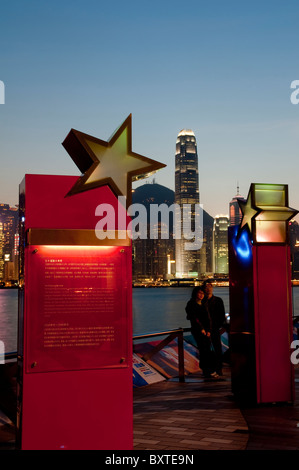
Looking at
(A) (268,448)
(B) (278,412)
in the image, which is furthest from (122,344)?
(B) (278,412)

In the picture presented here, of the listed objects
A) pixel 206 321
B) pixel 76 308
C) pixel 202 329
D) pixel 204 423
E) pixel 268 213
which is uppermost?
pixel 268 213

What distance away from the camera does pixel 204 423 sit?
19.7 ft

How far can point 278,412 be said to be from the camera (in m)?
6.58

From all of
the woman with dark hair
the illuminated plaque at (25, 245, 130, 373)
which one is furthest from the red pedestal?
the woman with dark hair

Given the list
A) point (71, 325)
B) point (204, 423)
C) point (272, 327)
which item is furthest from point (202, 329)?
point (71, 325)

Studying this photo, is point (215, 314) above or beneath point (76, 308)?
beneath

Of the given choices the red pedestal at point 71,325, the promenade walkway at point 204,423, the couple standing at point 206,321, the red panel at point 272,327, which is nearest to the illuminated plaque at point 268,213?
the red panel at point 272,327

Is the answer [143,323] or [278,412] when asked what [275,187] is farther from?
[143,323]

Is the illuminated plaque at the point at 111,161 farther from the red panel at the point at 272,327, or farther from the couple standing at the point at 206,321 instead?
the couple standing at the point at 206,321

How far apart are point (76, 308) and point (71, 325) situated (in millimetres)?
122

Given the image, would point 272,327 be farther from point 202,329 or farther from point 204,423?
point 202,329

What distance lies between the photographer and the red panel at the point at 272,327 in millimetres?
7031

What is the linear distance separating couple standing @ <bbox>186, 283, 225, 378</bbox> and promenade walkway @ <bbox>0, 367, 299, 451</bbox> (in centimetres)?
150

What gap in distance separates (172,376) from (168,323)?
2167 inches
